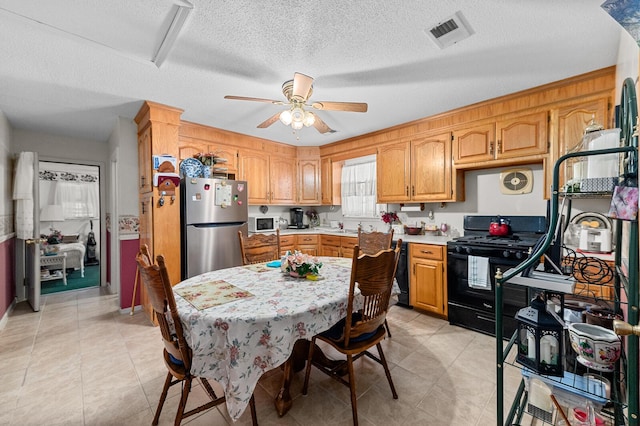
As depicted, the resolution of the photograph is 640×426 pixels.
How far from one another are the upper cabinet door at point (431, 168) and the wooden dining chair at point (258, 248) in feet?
6.31

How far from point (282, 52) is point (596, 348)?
88.4 inches

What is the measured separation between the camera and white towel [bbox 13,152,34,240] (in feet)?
10.6

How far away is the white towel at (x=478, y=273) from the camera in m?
2.60

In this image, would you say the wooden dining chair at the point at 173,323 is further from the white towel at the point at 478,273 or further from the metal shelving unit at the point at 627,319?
the white towel at the point at 478,273

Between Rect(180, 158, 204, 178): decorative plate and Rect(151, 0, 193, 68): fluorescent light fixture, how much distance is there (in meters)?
1.23

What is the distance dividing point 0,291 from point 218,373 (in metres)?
3.35

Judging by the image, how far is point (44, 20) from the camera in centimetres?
157

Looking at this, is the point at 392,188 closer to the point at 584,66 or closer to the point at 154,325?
the point at 584,66

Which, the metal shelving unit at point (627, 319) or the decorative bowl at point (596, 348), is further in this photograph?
the decorative bowl at point (596, 348)

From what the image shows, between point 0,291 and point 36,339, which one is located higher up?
point 0,291

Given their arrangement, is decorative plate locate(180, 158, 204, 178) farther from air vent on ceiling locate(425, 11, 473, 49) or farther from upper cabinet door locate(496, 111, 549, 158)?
upper cabinet door locate(496, 111, 549, 158)

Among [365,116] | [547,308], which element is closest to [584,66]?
[365,116]

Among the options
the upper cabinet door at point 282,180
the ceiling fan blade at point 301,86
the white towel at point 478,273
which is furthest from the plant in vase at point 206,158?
the white towel at point 478,273

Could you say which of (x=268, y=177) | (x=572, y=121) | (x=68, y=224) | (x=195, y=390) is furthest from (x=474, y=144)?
(x=68, y=224)
